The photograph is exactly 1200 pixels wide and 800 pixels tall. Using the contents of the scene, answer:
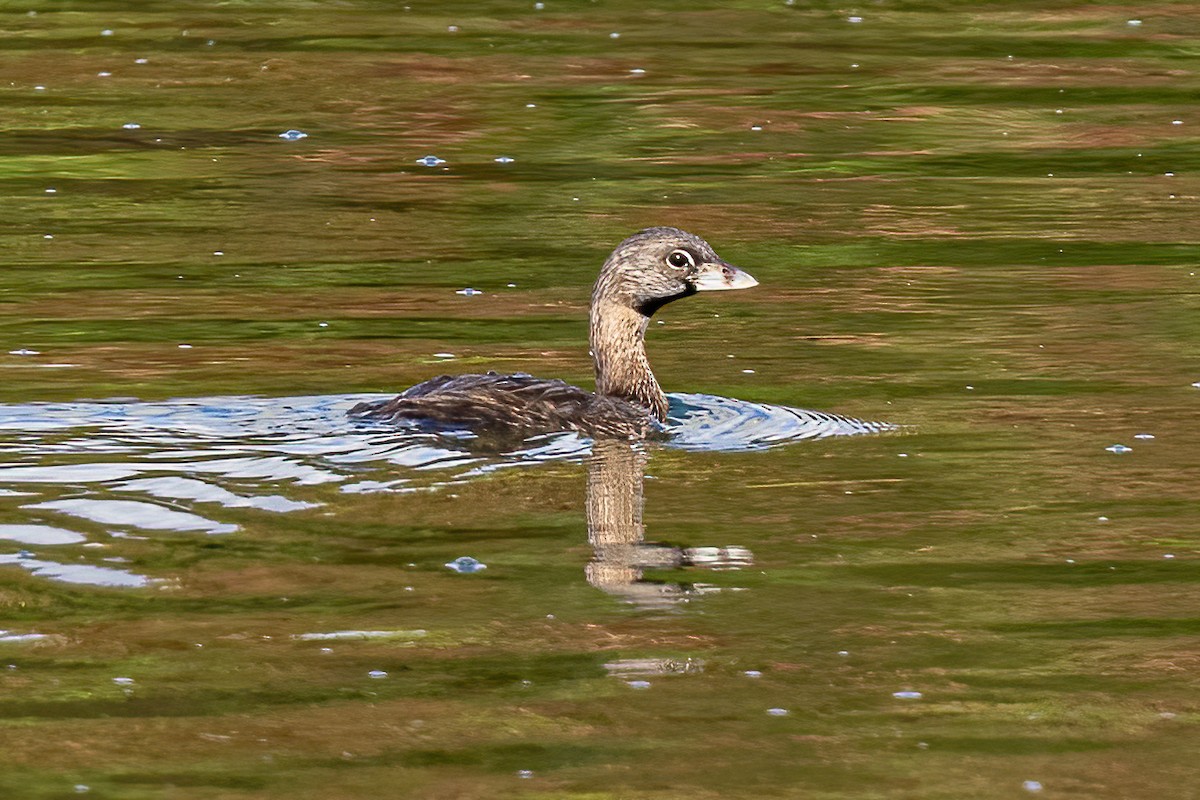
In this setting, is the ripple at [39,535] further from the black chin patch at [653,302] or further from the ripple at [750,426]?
the black chin patch at [653,302]

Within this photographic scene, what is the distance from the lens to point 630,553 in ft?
30.2

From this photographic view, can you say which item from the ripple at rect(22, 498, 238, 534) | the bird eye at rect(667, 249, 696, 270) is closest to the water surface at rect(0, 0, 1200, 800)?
the ripple at rect(22, 498, 238, 534)

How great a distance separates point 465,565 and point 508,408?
2.29 metres

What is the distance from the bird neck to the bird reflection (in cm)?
148

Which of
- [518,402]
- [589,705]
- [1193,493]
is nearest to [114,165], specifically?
[518,402]

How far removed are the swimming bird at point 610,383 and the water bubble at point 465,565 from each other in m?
2.04

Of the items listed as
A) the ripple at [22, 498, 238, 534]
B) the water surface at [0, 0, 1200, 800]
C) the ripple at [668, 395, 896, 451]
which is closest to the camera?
the water surface at [0, 0, 1200, 800]

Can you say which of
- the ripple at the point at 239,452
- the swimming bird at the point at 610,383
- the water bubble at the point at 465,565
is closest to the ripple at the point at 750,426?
the ripple at the point at 239,452

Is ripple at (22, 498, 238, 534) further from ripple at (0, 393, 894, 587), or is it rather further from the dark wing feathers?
the dark wing feathers

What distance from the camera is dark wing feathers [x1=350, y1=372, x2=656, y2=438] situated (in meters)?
11.0

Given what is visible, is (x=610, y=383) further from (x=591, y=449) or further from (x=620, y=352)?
(x=591, y=449)

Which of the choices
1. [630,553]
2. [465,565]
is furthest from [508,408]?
[465,565]

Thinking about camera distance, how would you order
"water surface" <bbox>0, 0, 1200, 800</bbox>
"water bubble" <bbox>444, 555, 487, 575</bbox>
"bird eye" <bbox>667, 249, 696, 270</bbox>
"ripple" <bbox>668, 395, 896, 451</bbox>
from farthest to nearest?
"bird eye" <bbox>667, 249, 696, 270</bbox>, "ripple" <bbox>668, 395, 896, 451</bbox>, "water bubble" <bbox>444, 555, 487, 575</bbox>, "water surface" <bbox>0, 0, 1200, 800</bbox>

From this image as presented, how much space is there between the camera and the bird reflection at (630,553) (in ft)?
28.5
